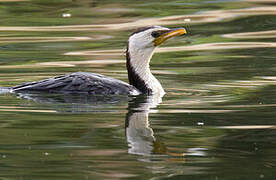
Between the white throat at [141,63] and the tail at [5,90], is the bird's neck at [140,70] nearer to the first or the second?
the white throat at [141,63]

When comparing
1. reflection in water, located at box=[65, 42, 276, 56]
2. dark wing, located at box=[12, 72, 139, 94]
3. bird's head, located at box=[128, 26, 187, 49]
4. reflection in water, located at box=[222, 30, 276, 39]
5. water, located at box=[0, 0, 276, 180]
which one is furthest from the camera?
reflection in water, located at box=[222, 30, 276, 39]

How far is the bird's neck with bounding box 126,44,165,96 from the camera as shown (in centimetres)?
1063

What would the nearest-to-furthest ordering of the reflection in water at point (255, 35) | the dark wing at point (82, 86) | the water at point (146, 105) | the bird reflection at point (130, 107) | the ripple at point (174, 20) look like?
the water at point (146, 105)
the bird reflection at point (130, 107)
the dark wing at point (82, 86)
the reflection in water at point (255, 35)
the ripple at point (174, 20)

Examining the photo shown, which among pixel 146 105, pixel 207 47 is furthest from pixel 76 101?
pixel 207 47

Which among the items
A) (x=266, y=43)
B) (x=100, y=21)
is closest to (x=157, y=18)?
(x=100, y=21)

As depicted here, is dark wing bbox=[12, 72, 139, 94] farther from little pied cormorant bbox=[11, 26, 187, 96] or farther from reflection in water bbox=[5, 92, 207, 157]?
reflection in water bbox=[5, 92, 207, 157]

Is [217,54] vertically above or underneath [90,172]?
underneath

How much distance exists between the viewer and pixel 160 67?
13.4 metres

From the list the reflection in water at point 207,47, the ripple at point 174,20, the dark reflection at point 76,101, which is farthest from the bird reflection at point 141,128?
the ripple at point 174,20

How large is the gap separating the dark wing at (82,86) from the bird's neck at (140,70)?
1.29ft

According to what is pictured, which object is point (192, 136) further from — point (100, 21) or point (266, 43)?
point (100, 21)

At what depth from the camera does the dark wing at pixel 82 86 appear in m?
10.2

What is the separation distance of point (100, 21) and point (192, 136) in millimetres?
11448

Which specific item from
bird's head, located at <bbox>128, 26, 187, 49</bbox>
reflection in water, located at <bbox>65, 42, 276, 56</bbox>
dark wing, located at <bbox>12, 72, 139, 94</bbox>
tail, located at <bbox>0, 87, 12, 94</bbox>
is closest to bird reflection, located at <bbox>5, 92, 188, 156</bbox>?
dark wing, located at <bbox>12, 72, 139, 94</bbox>
